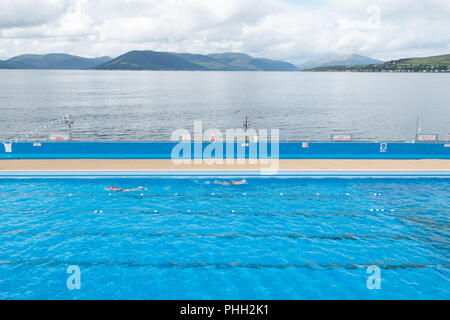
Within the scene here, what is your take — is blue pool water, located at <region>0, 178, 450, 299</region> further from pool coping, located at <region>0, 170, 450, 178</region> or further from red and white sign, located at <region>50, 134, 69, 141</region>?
red and white sign, located at <region>50, 134, 69, 141</region>

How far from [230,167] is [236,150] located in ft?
7.70

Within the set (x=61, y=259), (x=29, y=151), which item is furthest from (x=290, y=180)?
(x=29, y=151)

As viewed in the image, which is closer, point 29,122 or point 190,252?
point 190,252

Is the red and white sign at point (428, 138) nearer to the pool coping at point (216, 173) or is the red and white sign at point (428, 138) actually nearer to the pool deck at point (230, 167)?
the pool deck at point (230, 167)

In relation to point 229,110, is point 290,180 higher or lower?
lower

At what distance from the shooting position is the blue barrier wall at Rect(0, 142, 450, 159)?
79.4ft

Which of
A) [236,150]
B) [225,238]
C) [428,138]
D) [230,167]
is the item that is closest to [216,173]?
[230,167]

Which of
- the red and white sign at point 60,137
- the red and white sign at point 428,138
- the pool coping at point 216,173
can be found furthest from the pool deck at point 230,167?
the red and white sign at point 428,138

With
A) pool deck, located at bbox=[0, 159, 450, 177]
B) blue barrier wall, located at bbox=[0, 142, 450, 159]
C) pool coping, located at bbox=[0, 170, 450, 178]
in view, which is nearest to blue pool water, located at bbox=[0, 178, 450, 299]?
pool coping, located at bbox=[0, 170, 450, 178]

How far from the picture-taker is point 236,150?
24266 mm

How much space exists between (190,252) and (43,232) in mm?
6741
